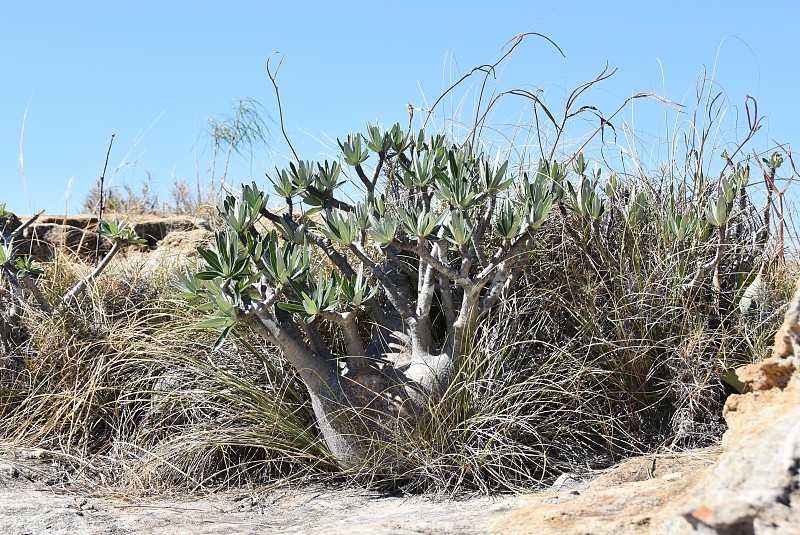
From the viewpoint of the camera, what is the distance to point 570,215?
141 inches

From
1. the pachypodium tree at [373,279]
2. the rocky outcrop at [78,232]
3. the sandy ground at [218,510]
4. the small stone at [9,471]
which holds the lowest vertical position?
the sandy ground at [218,510]

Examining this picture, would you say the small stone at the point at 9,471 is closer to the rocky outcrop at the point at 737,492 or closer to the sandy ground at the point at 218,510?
the sandy ground at the point at 218,510

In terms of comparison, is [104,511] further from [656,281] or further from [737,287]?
[737,287]

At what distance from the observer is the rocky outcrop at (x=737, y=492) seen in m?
1.33

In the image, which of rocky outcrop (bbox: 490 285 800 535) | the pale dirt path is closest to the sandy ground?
the pale dirt path

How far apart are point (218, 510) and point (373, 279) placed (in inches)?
48.0

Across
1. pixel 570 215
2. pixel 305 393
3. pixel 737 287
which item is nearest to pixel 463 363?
pixel 305 393

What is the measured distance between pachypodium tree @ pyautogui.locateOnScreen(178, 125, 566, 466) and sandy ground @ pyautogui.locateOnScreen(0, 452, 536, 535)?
264 millimetres

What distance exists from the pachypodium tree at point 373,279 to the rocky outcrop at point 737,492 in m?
0.82

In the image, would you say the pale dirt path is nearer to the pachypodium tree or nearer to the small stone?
the small stone

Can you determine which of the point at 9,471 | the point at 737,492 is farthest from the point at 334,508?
the point at 737,492

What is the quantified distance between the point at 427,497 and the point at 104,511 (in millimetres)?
1213

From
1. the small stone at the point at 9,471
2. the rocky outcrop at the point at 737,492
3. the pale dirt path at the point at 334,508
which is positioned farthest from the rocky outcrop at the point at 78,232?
the rocky outcrop at the point at 737,492

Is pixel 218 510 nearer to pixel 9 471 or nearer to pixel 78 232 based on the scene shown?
pixel 9 471
